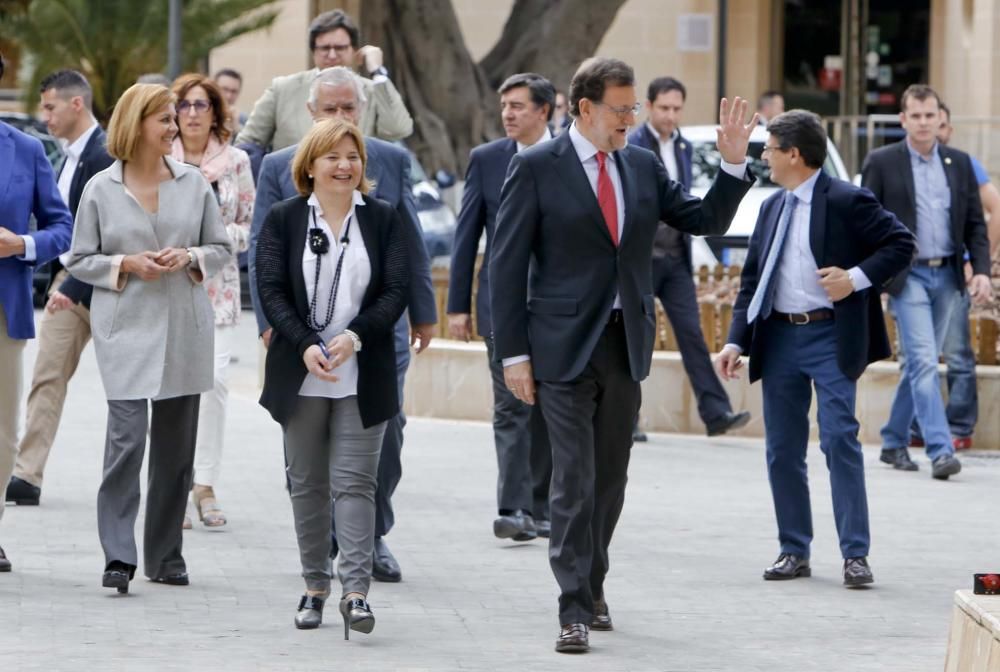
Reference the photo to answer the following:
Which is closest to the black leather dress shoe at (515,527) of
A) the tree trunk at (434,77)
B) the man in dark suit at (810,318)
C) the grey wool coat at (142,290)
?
the man in dark suit at (810,318)

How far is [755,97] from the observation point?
3541cm

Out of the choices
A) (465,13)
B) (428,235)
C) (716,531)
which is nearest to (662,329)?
(716,531)

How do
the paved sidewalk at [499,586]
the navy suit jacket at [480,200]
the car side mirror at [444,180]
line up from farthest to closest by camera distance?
1. the car side mirror at [444,180]
2. the navy suit jacket at [480,200]
3. the paved sidewalk at [499,586]

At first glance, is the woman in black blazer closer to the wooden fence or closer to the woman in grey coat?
the woman in grey coat

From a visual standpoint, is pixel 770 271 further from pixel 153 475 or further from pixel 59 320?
pixel 59 320

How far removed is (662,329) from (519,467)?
389 centimetres

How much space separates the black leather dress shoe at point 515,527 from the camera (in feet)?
30.0

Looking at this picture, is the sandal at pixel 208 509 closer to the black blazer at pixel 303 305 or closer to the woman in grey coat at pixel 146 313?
the woman in grey coat at pixel 146 313

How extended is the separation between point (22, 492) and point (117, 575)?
2196 millimetres

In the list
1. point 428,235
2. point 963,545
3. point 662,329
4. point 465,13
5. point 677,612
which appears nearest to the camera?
point 677,612

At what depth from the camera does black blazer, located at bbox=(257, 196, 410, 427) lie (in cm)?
727

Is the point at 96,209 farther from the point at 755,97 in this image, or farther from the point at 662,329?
the point at 755,97

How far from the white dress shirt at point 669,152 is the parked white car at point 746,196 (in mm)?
4585

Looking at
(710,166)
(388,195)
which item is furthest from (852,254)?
(710,166)
